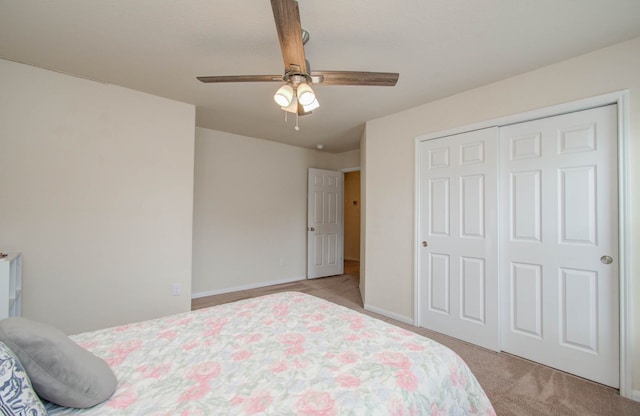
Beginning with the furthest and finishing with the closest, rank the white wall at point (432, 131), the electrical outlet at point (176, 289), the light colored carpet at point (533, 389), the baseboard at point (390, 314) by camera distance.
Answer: the baseboard at point (390, 314), the electrical outlet at point (176, 289), the white wall at point (432, 131), the light colored carpet at point (533, 389)

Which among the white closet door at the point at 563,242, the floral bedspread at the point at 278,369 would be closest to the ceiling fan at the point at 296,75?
the floral bedspread at the point at 278,369

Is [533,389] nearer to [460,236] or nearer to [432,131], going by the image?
[460,236]

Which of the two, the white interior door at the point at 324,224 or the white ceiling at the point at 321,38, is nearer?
the white ceiling at the point at 321,38

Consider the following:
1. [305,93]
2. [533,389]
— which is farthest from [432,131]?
[533,389]

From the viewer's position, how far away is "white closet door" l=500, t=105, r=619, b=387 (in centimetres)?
197

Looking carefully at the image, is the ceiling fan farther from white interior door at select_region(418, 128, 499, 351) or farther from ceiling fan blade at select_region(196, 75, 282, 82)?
white interior door at select_region(418, 128, 499, 351)

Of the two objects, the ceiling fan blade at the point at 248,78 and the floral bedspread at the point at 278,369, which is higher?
the ceiling fan blade at the point at 248,78

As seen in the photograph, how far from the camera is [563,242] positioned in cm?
216

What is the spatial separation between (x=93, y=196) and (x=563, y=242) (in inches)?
157

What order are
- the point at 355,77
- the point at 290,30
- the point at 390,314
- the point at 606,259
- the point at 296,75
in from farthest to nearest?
the point at 390,314, the point at 606,259, the point at 355,77, the point at 296,75, the point at 290,30

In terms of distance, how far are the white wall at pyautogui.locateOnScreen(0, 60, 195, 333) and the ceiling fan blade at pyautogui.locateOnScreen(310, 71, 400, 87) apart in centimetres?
204

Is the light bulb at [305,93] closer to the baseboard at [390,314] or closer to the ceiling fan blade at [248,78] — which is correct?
the ceiling fan blade at [248,78]

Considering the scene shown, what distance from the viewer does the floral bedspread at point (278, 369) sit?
87 centimetres

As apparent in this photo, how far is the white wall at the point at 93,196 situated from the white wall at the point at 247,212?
0.92 metres
